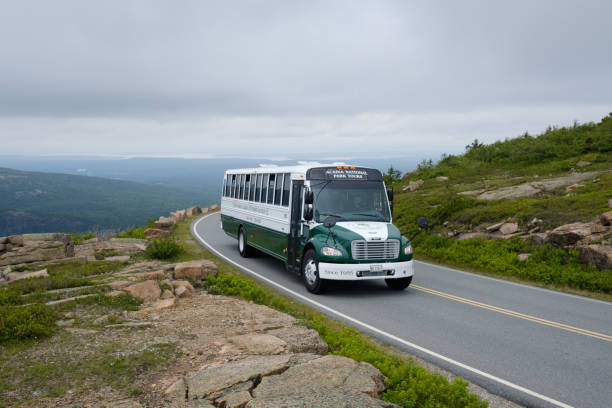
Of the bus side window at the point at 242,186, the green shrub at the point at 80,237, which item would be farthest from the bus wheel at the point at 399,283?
the green shrub at the point at 80,237

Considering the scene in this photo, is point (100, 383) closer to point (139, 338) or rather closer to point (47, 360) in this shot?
point (47, 360)

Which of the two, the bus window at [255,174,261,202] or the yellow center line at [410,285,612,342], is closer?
the yellow center line at [410,285,612,342]

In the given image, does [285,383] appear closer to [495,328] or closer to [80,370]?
[80,370]

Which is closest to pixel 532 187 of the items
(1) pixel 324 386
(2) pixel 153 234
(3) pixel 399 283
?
(3) pixel 399 283

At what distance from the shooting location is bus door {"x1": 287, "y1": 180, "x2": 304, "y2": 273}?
11.8 meters

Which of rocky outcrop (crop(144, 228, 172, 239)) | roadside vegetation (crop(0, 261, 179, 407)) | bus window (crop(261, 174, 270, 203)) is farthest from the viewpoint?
rocky outcrop (crop(144, 228, 172, 239))

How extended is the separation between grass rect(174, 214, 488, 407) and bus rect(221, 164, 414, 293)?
1.37m

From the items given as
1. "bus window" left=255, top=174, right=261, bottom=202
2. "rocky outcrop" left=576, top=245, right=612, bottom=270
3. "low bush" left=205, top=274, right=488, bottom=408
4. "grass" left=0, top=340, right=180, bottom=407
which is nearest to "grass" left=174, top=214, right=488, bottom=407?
"low bush" left=205, top=274, right=488, bottom=408

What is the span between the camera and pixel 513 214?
56.7 ft

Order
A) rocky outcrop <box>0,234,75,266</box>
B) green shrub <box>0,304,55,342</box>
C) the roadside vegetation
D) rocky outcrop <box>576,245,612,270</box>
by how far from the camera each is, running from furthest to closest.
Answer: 1. rocky outcrop <box>0,234,75,266</box>
2. rocky outcrop <box>576,245,612,270</box>
3. green shrub <box>0,304,55,342</box>
4. the roadside vegetation

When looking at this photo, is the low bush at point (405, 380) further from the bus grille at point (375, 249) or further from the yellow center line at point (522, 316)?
the yellow center line at point (522, 316)

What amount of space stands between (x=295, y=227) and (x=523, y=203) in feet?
35.9

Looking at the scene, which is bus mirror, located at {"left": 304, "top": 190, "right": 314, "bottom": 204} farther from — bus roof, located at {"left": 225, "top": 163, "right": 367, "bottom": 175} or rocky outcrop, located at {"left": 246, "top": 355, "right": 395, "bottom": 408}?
rocky outcrop, located at {"left": 246, "top": 355, "right": 395, "bottom": 408}

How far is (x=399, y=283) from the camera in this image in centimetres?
1112
